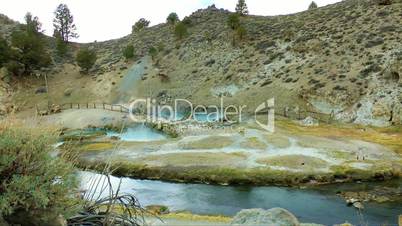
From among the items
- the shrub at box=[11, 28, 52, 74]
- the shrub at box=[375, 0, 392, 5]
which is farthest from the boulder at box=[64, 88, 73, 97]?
the shrub at box=[375, 0, 392, 5]

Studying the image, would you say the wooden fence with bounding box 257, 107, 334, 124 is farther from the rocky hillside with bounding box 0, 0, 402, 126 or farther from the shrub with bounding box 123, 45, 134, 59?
the shrub with bounding box 123, 45, 134, 59

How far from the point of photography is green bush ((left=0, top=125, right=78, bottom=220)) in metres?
8.46

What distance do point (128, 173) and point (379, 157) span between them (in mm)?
20032

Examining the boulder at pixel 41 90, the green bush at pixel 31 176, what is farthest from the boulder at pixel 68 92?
the green bush at pixel 31 176

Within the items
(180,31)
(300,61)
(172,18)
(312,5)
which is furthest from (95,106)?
(312,5)

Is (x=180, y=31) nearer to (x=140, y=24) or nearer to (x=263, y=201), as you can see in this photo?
(x=140, y=24)

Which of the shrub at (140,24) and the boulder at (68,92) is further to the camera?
the shrub at (140,24)

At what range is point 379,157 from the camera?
130 feet

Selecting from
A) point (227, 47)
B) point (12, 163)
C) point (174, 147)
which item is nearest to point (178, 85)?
point (227, 47)

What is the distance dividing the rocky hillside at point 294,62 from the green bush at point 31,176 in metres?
49.5

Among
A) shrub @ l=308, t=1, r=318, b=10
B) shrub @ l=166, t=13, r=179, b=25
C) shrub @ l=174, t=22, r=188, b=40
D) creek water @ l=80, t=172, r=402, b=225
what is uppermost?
shrub @ l=308, t=1, r=318, b=10

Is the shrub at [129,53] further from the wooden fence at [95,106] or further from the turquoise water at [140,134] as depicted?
the turquoise water at [140,134]

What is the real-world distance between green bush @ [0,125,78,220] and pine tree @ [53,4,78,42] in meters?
109

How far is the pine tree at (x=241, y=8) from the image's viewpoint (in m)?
106
